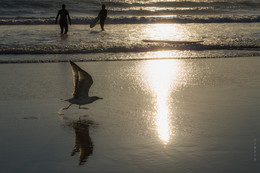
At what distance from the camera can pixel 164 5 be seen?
124 ft

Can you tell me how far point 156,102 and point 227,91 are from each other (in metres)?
1.47

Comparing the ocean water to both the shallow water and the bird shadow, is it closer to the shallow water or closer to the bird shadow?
the shallow water

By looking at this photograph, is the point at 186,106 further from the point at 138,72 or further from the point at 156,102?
the point at 138,72

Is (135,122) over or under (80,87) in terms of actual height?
under

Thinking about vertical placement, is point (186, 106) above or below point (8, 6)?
below

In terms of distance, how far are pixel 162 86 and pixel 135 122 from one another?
2.28 meters

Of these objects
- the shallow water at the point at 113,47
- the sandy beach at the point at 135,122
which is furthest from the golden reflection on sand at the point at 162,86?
the shallow water at the point at 113,47

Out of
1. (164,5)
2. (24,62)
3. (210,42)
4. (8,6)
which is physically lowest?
(24,62)

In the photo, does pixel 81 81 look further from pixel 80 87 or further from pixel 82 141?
pixel 82 141

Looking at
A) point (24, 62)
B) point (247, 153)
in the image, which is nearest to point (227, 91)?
point (247, 153)

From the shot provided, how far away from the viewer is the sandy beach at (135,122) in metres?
4.99

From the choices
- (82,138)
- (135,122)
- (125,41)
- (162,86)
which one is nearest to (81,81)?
(135,122)

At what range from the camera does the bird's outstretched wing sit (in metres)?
6.54

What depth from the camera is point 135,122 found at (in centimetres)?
641
